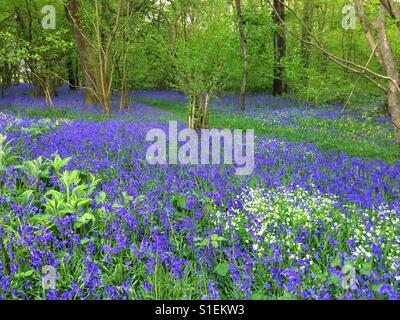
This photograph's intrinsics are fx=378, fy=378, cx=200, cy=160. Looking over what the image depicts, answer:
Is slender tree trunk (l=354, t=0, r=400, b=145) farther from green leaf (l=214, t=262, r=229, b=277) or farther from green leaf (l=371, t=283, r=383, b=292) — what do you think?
green leaf (l=214, t=262, r=229, b=277)

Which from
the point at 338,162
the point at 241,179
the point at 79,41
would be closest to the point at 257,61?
the point at 79,41

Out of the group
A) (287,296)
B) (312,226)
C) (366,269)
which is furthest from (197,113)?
(287,296)

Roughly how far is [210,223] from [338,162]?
3.86m

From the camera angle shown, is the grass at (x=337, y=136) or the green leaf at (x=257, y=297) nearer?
the green leaf at (x=257, y=297)

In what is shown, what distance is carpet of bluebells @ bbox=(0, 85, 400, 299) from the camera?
3025mm

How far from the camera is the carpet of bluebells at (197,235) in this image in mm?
3025

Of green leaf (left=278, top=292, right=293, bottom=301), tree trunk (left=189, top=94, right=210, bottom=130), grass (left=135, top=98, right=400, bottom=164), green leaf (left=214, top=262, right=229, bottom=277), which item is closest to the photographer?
green leaf (left=278, top=292, right=293, bottom=301)

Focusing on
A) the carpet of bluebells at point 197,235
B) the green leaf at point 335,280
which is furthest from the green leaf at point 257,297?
the green leaf at point 335,280

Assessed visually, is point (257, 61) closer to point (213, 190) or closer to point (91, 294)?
point (213, 190)

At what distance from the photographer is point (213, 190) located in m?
5.22

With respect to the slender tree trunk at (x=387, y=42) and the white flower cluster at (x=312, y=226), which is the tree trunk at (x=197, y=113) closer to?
the slender tree trunk at (x=387, y=42)

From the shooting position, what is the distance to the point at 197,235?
13.0ft

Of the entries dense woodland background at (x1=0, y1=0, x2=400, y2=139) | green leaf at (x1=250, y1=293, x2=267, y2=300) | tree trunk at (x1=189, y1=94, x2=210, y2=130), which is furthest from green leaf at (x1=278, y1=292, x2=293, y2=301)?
dense woodland background at (x1=0, y1=0, x2=400, y2=139)

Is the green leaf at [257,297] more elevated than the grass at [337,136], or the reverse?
the grass at [337,136]
